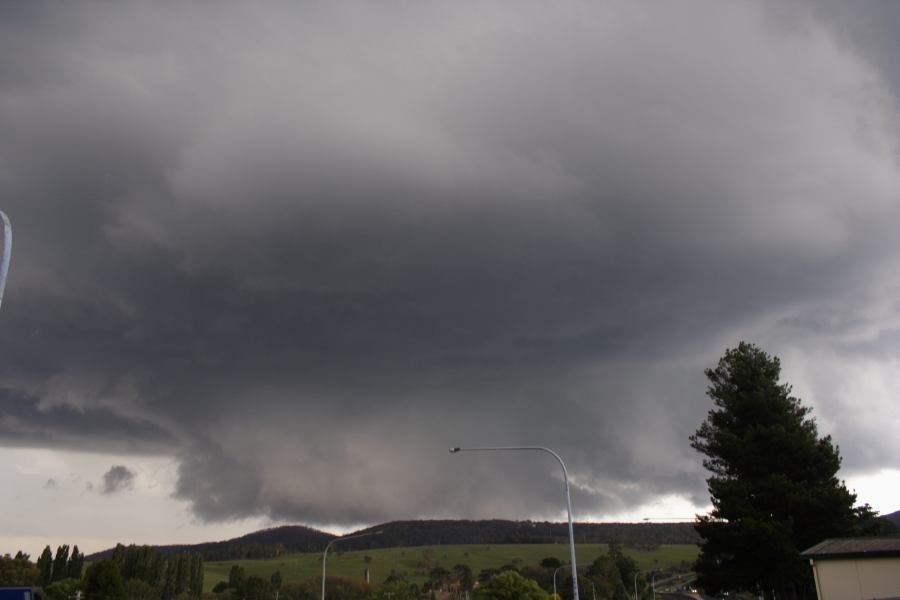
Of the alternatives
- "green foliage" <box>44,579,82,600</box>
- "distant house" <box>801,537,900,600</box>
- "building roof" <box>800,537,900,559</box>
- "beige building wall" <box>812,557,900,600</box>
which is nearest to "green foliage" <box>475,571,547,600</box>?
"beige building wall" <box>812,557,900,600</box>

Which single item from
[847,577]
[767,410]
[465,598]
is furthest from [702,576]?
[465,598]

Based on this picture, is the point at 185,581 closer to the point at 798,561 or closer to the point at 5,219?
the point at 798,561

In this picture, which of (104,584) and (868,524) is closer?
(868,524)

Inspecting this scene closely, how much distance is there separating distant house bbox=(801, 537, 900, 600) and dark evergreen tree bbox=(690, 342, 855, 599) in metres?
7.40

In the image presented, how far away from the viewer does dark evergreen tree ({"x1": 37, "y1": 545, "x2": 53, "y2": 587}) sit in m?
132

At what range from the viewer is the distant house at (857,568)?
37.2 metres

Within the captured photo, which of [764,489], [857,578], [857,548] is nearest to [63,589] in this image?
[764,489]

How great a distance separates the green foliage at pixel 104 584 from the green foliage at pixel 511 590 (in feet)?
188

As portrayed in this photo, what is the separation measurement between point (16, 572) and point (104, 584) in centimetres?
3080

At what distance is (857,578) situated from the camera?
3856 cm

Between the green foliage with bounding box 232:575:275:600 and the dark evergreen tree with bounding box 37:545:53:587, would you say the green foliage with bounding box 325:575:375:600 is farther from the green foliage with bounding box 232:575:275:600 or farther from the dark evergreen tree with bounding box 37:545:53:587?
the dark evergreen tree with bounding box 37:545:53:587

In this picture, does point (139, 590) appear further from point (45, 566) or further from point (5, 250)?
point (5, 250)

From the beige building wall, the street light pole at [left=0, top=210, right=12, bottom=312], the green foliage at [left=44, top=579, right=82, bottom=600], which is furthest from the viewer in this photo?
the green foliage at [left=44, top=579, right=82, bottom=600]

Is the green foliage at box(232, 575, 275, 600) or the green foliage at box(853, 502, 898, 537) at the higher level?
the green foliage at box(853, 502, 898, 537)
